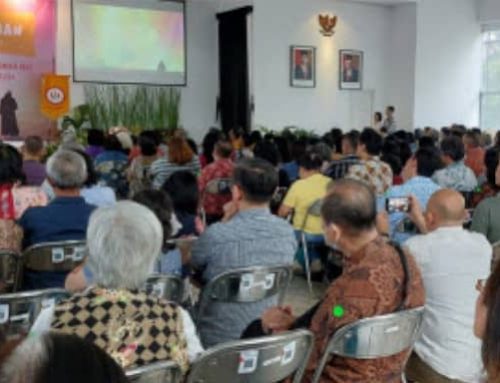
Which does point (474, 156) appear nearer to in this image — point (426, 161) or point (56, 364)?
point (426, 161)

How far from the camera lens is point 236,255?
9.59 feet

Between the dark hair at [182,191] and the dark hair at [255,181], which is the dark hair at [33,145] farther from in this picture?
the dark hair at [255,181]

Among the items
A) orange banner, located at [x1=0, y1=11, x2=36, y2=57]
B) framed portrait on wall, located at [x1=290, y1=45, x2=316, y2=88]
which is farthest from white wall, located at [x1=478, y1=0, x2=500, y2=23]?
orange banner, located at [x1=0, y1=11, x2=36, y2=57]

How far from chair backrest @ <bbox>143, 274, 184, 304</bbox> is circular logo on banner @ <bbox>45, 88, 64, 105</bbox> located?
31.9 feet

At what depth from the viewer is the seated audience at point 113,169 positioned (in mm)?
7262

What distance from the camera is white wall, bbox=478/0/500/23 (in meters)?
15.3

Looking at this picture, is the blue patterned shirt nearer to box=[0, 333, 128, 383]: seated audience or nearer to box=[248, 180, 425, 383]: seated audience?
box=[248, 180, 425, 383]: seated audience

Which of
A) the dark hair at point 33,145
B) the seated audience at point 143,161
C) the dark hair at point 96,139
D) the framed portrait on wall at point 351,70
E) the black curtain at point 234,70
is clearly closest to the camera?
the dark hair at point 33,145

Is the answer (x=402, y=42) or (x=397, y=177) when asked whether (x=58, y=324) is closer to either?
(x=397, y=177)

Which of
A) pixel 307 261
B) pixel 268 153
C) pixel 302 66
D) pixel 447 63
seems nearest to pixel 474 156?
pixel 268 153

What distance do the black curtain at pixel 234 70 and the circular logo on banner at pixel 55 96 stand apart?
3581 mm

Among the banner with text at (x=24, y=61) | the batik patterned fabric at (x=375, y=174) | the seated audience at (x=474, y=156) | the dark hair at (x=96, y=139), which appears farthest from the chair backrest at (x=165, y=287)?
the banner with text at (x=24, y=61)

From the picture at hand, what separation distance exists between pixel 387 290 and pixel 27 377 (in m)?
1.54

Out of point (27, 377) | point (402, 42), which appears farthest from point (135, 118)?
point (27, 377)
